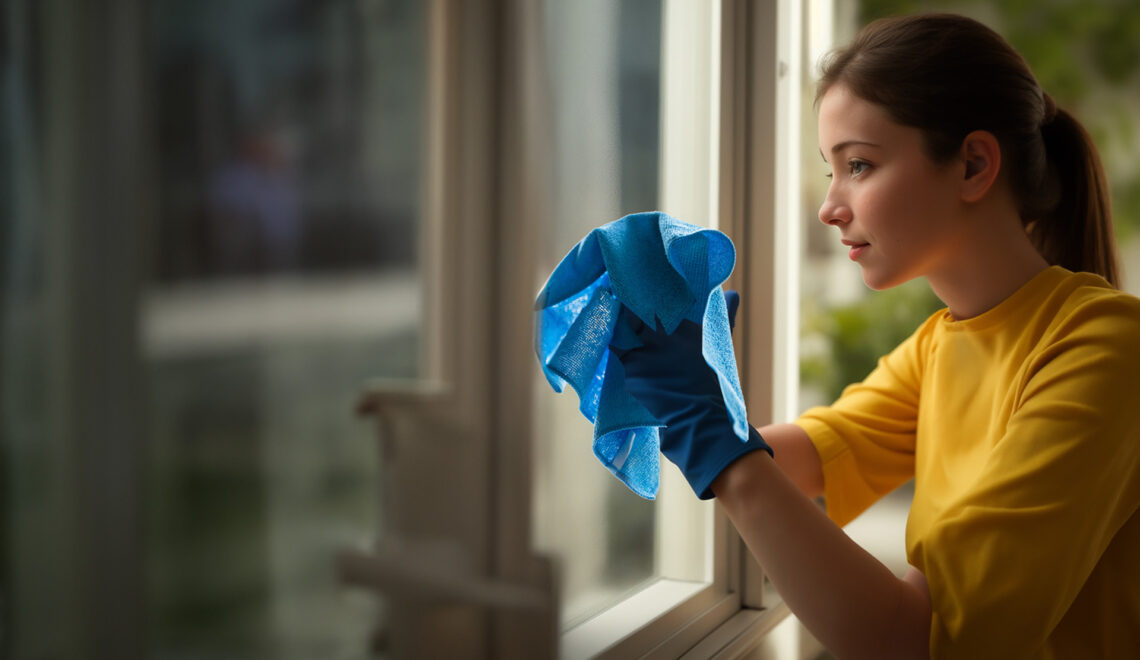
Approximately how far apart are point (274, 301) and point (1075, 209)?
766 millimetres

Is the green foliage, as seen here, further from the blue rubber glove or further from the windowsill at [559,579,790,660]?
the blue rubber glove

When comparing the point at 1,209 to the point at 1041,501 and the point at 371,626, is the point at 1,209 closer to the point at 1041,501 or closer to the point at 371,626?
the point at 371,626

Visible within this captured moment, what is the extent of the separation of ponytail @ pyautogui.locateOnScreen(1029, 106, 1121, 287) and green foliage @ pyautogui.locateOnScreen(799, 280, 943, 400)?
113 cm

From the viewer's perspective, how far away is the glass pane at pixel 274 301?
0.48m

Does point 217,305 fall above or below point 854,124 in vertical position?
below

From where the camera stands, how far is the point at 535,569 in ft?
2.41

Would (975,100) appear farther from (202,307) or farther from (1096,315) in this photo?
(202,307)

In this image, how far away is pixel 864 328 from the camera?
2074 millimetres

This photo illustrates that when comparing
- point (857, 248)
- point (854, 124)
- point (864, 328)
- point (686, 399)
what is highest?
point (854, 124)

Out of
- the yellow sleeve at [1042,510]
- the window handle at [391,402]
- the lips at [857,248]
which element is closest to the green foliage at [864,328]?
the lips at [857,248]

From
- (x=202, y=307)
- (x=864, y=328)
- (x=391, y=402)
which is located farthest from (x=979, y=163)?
(x=864, y=328)

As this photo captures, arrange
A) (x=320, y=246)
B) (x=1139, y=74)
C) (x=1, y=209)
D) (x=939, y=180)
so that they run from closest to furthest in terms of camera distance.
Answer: (x=1, y=209), (x=320, y=246), (x=939, y=180), (x=1139, y=74)

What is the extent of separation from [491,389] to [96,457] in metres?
0.30

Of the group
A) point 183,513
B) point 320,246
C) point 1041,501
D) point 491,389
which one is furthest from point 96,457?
point 1041,501
